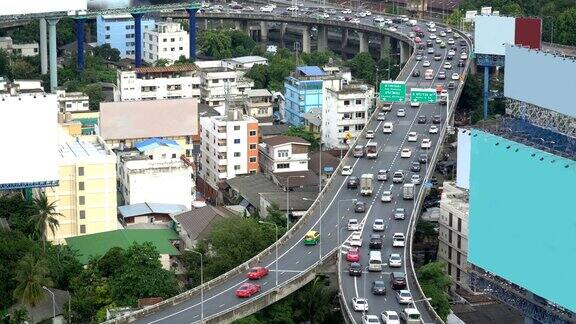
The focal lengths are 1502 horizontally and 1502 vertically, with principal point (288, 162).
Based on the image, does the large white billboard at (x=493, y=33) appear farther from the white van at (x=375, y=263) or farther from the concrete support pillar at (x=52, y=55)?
the white van at (x=375, y=263)

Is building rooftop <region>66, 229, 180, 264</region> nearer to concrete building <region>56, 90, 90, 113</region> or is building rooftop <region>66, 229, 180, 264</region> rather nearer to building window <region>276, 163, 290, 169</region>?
building window <region>276, 163, 290, 169</region>

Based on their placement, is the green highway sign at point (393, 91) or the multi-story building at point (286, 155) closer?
the multi-story building at point (286, 155)

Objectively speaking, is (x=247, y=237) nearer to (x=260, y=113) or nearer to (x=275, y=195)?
(x=275, y=195)

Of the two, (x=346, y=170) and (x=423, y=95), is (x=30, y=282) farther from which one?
(x=423, y=95)

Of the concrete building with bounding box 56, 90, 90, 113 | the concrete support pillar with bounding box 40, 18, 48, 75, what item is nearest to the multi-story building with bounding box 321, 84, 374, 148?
the concrete building with bounding box 56, 90, 90, 113

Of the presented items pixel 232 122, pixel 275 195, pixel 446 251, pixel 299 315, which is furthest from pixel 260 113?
pixel 299 315

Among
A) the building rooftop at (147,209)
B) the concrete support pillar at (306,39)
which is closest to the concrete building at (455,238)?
the building rooftop at (147,209)

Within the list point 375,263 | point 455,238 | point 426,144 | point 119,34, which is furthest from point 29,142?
point 119,34
